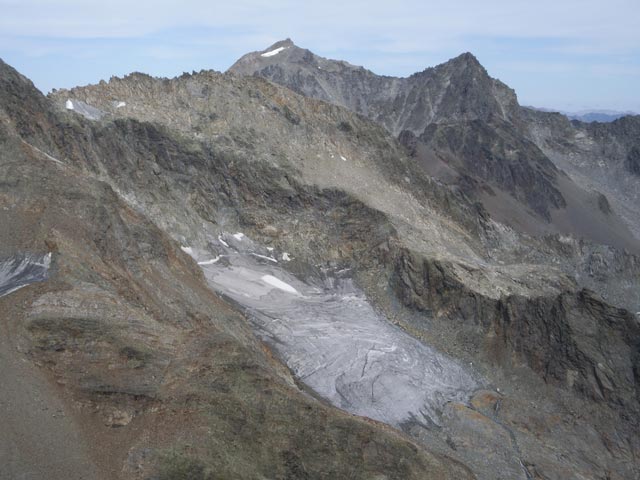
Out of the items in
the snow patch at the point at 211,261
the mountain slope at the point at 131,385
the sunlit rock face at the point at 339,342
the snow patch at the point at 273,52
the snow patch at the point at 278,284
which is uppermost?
the snow patch at the point at 273,52

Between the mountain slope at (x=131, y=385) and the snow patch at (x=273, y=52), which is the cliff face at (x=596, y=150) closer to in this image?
the snow patch at (x=273, y=52)

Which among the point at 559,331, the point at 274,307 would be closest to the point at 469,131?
the point at 559,331

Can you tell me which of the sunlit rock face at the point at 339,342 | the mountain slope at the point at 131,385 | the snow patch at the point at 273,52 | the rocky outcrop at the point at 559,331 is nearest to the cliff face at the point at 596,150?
the snow patch at the point at 273,52

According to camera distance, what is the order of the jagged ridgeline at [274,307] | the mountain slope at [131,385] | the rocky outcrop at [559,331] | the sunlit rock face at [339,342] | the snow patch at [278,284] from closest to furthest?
1. the mountain slope at [131,385]
2. the jagged ridgeline at [274,307]
3. the sunlit rock face at [339,342]
4. the rocky outcrop at [559,331]
5. the snow patch at [278,284]

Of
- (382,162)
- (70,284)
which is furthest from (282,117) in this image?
(70,284)

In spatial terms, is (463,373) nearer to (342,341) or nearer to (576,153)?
(342,341)

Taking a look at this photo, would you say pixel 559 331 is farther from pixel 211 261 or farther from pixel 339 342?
pixel 211 261

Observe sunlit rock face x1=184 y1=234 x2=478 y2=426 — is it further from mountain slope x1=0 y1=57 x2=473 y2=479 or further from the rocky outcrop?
mountain slope x1=0 y1=57 x2=473 y2=479
